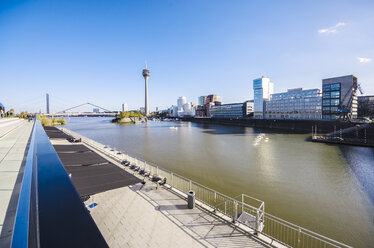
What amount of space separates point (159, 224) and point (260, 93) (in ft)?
467

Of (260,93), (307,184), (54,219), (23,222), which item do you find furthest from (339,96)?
(23,222)

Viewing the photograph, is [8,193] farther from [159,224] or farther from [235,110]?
[235,110]

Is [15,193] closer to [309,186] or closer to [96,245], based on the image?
[96,245]

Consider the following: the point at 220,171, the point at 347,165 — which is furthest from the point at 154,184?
the point at 347,165

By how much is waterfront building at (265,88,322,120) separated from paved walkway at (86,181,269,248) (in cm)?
11019

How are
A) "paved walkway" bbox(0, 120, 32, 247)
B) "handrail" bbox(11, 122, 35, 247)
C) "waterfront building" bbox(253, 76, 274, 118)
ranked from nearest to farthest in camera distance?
"handrail" bbox(11, 122, 35, 247), "paved walkway" bbox(0, 120, 32, 247), "waterfront building" bbox(253, 76, 274, 118)

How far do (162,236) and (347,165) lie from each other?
2739 centimetres

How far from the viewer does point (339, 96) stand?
78188mm

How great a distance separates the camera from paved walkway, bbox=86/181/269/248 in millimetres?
7086

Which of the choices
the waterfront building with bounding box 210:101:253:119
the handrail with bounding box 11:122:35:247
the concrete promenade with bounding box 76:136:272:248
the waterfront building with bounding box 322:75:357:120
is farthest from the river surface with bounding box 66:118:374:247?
the waterfront building with bounding box 210:101:253:119

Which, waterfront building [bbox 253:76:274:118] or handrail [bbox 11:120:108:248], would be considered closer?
handrail [bbox 11:120:108:248]

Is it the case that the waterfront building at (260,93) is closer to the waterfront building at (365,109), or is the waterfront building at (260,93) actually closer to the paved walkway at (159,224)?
the waterfront building at (365,109)

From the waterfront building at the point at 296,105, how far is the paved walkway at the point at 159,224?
11019 cm

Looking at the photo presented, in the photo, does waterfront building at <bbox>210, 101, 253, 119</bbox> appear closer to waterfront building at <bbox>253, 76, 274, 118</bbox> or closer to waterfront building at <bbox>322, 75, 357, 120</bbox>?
waterfront building at <bbox>253, 76, 274, 118</bbox>
